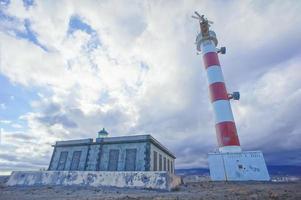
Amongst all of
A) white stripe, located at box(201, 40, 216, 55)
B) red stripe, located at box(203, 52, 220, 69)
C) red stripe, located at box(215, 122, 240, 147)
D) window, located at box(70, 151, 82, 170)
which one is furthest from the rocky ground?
white stripe, located at box(201, 40, 216, 55)

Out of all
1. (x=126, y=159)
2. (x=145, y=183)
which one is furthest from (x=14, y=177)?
(x=145, y=183)

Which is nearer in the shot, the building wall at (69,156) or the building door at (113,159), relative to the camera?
the building door at (113,159)

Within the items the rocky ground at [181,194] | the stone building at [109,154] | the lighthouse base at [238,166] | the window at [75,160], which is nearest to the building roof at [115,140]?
the stone building at [109,154]

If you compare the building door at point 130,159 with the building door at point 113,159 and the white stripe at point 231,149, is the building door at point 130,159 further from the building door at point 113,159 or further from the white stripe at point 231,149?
the white stripe at point 231,149

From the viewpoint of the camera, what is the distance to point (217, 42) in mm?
26500

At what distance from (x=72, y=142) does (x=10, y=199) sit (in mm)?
13602

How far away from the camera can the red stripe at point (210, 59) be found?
22.8 metres

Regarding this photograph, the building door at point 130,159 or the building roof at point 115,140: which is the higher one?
the building roof at point 115,140

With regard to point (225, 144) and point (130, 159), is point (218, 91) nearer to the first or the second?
point (225, 144)

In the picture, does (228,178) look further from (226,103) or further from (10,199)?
(10,199)

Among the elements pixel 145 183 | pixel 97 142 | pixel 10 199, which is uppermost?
pixel 97 142

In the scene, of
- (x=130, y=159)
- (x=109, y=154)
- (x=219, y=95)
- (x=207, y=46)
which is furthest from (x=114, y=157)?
(x=207, y=46)

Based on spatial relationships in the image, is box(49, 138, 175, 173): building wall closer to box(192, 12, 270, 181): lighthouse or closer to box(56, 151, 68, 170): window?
box(56, 151, 68, 170): window

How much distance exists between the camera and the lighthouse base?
16.5 m
